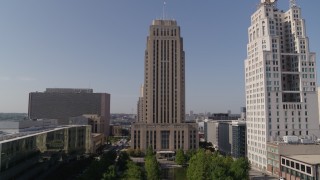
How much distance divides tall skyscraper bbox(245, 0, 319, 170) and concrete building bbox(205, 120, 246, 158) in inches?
426

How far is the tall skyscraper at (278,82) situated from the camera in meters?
109

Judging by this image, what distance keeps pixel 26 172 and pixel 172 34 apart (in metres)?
117

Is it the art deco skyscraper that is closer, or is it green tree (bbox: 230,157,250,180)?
green tree (bbox: 230,157,250,180)

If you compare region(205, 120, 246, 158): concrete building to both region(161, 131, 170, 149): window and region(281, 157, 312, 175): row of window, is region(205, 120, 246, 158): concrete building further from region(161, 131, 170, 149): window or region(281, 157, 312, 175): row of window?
region(281, 157, 312, 175): row of window

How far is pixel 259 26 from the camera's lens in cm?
12012

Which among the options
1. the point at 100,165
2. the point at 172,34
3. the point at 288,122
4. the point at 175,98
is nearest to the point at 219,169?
the point at 100,165

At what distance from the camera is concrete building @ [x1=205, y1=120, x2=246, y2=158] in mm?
133375

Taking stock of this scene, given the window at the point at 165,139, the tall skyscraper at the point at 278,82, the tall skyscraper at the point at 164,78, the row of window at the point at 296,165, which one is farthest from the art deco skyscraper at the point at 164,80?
the row of window at the point at 296,165

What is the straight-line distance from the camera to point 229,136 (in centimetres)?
15500

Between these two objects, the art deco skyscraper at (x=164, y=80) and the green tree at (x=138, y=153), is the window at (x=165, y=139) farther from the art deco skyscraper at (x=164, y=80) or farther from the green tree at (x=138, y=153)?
the green tree at (x=138, y=153)

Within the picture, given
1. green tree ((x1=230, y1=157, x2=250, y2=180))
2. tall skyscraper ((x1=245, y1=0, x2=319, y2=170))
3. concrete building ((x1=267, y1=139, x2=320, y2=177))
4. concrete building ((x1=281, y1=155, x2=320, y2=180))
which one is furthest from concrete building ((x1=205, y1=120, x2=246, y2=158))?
green tree ((x1=230, y1=157, x2=250, y2=180))

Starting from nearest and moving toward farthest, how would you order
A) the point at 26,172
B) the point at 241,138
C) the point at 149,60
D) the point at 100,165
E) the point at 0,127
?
the point at 26,172 → the point at 100,165 → the point at 0,127 → the point at 241,138 → the point at 149,60

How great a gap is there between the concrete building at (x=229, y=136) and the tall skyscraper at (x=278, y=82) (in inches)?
426

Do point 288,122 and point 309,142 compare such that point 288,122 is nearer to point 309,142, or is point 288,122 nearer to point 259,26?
point 309,142
